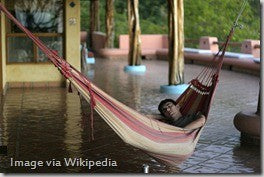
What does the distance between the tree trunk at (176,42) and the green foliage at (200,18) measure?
39.1ft

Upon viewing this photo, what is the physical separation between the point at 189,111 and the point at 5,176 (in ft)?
5.82

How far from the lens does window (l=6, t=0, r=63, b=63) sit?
10.4m

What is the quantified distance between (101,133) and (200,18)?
18.4 metres

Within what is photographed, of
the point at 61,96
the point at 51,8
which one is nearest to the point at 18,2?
the point at 51,8

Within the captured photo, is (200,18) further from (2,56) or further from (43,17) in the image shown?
(2,56)

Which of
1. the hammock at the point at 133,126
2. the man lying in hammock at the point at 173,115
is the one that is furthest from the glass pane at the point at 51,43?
the hammock at the point at 133,126

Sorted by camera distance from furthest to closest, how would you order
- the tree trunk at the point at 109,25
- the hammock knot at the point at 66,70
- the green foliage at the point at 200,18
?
the green foliage at the point at 200,18 < the tree trunk at the point at 109,25 < the hammock knot at the point at 66,70

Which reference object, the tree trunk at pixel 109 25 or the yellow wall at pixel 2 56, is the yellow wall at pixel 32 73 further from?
the tree trunk at pixel 109 25

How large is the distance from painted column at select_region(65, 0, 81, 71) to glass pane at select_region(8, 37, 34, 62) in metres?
0.69

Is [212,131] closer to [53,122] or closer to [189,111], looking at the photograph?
[189,111]

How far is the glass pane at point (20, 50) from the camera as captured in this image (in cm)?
1034

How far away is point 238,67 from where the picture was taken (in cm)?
1389

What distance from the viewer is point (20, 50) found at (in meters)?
10.4

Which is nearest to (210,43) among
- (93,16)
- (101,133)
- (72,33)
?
(93,16)
